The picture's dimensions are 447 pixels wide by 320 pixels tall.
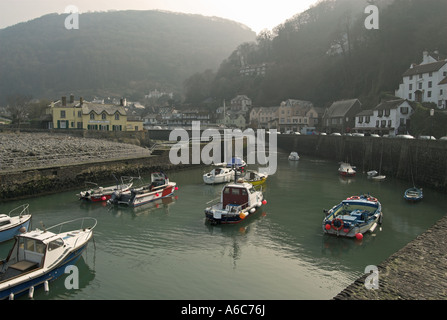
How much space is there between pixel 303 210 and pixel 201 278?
12.4 meters

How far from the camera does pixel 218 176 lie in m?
34.9

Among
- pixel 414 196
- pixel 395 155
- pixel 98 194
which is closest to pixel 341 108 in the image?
pixel 395 155

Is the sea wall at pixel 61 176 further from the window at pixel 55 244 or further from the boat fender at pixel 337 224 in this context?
the boat fender at pixel 337 224

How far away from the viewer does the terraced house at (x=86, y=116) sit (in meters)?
53.7

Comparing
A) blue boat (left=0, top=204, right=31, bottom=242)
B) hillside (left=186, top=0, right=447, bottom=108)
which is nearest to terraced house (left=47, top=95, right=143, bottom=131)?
blue boat (left=0, top=204, right=31, bottom=242)

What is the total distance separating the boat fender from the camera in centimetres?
1814

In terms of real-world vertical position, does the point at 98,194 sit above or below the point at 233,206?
below

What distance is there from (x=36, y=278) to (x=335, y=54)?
343 feet

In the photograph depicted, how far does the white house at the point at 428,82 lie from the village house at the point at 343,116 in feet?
33.2

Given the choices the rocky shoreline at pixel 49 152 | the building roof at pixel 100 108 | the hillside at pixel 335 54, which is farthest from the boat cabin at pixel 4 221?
the hillside at pixel 335 54

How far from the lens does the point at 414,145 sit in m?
34.8

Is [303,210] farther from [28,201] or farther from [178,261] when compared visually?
[28,201]

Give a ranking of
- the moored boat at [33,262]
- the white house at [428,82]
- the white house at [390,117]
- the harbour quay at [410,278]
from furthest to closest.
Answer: the white house at [390,117]
the white house at [428,82]
the moored boat at [33,262]
the harbour quay at [410,278]

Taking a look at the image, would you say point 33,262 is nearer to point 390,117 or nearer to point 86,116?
point 86,116
